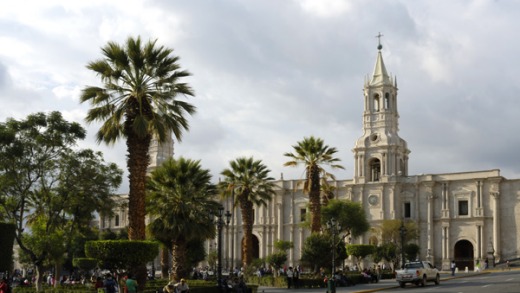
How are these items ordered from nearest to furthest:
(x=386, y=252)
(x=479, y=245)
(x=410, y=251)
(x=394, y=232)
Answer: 1. (x=386, y=252)
2. (x=410, y=251)
3. (x=394, y=232)
4. (x=479, y=245)

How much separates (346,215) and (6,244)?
33414 millimetres

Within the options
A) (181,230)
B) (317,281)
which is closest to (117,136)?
(181,230)

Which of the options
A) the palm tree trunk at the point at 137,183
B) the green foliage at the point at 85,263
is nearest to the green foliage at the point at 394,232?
the green foliage at the point at 85,263

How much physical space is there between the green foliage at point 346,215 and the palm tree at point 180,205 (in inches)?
922

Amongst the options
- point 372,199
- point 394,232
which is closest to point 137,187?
point 394,232

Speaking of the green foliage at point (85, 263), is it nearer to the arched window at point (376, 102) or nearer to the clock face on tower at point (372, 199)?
the clock face on tower at point (372, 199)

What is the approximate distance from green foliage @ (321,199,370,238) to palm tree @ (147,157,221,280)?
922 inches

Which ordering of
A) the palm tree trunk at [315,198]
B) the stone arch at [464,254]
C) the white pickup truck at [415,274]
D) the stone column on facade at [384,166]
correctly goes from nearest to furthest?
1. the white pickup truck at [415,274]
2. the palm tree trunk at [315,198]
3. the stone arch at [464,254]
4. the stone column on facade at [384,166]

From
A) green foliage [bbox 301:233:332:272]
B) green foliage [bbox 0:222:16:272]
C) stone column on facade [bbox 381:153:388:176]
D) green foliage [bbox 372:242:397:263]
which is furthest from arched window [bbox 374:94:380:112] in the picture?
green foliage [bbox 0:222:16:272]

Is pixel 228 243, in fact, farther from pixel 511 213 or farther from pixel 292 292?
pixel 292 292

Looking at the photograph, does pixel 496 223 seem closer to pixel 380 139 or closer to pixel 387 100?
pixel 380 139

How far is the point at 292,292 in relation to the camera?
116ft

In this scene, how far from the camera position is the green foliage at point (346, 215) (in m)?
58.9

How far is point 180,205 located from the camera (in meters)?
34.6
